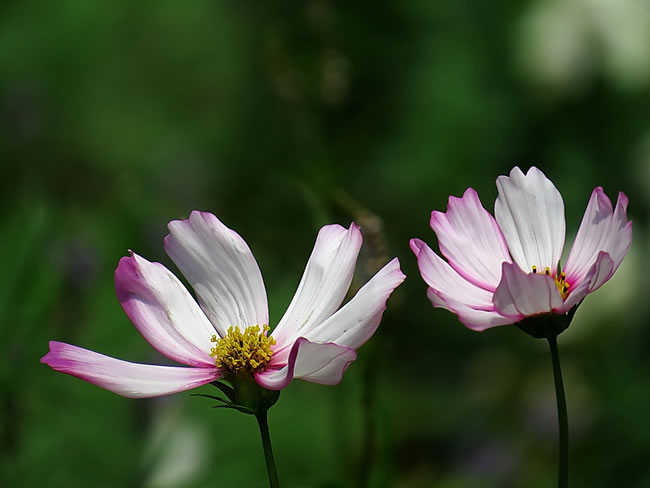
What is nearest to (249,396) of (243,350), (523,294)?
(243,350)

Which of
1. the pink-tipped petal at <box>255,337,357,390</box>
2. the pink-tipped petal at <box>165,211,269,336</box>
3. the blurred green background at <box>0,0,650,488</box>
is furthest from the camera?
the blurred green background at <box>0,0,650,488</box>

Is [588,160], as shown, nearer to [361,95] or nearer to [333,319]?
[361,95]

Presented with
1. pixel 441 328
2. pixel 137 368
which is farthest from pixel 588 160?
pixel 137 368

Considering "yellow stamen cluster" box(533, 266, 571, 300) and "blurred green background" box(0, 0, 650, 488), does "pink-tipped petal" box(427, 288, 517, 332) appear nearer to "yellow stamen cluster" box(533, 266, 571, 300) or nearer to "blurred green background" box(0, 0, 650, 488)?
"yellow stamen cluster" box(533, 266, 571, 300)

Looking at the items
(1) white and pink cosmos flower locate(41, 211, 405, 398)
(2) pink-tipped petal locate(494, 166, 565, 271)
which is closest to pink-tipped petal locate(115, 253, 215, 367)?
(1) white and pink cosmos flower locate(41, 211, 405, 398)

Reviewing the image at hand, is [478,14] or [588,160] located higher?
[478,14]

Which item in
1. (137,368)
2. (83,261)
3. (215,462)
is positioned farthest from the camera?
(83,261)

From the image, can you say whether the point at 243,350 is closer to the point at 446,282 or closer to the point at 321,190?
the point at 446,282
